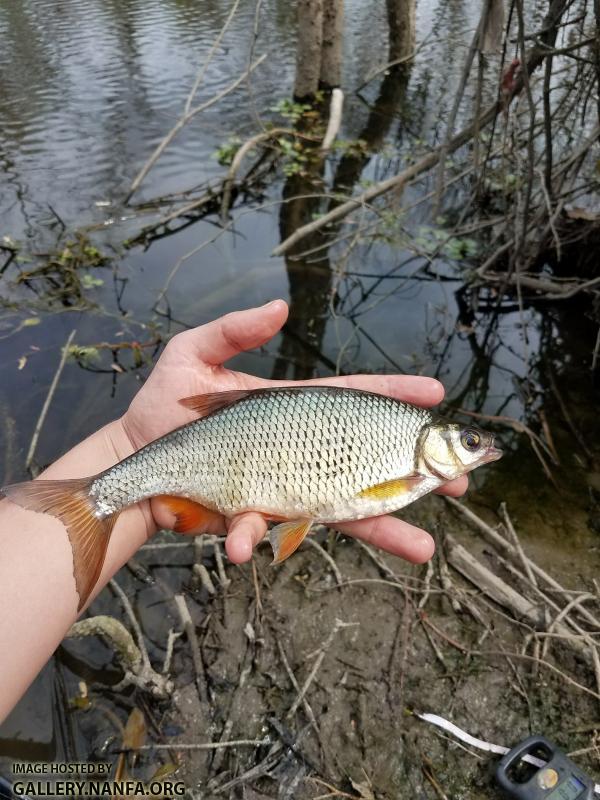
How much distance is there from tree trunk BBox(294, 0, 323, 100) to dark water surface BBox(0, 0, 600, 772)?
1.01 metres

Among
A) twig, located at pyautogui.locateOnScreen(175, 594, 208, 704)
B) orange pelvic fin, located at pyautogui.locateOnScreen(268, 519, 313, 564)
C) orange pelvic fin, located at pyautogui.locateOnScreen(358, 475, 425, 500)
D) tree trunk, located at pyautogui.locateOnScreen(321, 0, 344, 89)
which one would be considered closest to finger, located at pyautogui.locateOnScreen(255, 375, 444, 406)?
orange pelvic fin, located at pyautogui.locateOnScreen(358, 475, 425, 500)

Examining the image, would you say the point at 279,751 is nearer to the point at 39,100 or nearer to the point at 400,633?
the point at 400,633

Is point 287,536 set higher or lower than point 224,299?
higher

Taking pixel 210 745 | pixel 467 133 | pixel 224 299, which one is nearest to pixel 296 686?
pixel 210 745

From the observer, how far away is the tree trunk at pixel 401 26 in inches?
561

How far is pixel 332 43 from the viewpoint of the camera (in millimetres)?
12898

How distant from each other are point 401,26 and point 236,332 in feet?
49.9

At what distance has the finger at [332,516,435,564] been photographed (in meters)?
2.76

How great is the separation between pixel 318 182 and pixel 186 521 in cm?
818

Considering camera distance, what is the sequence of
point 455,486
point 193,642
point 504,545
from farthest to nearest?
1. point 504,545
2. point 193,642
3. point 455,486

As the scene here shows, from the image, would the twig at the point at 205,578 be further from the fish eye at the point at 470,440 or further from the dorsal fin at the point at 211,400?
the fish eye at the point at 470,440

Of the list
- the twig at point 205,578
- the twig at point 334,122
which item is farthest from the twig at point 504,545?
the twig at point 334,122

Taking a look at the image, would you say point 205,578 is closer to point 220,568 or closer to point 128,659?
point 220,568

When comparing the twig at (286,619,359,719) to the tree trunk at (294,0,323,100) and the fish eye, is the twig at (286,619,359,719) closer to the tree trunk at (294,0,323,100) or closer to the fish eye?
the fish eye
